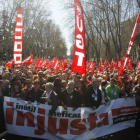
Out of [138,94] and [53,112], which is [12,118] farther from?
[138,94]

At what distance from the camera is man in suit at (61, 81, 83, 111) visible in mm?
4844

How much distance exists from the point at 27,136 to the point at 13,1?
21.9m

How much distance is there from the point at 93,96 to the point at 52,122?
1313mm

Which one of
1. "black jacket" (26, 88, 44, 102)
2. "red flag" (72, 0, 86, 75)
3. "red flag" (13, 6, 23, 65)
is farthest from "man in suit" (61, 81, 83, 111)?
"red flag" (13, 6, 23, 65)

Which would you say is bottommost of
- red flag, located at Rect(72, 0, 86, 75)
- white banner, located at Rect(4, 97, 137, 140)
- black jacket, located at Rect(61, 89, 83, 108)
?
white banner, located at Rect(4, 97, 137, 140)

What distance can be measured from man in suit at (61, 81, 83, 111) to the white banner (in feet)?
0.45

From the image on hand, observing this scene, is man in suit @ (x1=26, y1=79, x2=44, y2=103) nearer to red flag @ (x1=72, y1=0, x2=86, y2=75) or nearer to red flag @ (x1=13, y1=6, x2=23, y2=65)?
red flag @ (x1=72, y1=0, x2=86, y2=75)

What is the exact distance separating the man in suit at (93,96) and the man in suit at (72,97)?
24cm

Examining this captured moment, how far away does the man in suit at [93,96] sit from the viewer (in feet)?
16.3

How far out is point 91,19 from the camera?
24859 millimetres

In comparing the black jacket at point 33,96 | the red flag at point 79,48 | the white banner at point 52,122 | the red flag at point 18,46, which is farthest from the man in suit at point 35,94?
the red flag at point 18,46

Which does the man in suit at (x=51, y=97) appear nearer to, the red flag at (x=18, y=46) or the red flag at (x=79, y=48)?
the red flag at (x=79, y=48)

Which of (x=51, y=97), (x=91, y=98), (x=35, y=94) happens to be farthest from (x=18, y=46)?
(x=91, y=98)

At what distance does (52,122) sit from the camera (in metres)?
4.79
